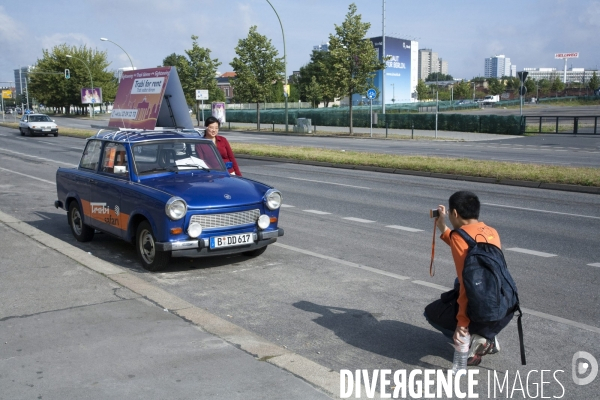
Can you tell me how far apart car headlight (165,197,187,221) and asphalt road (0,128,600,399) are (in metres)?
0.75

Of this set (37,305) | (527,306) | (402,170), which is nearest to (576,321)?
(527,306)

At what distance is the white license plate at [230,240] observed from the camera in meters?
7.05

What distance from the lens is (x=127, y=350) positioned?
15.4 feet

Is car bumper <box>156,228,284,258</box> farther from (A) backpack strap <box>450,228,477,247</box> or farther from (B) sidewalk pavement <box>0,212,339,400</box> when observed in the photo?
(A) backpack strap <box>450,228,477,247</box>

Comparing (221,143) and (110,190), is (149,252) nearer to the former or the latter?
(110,190)

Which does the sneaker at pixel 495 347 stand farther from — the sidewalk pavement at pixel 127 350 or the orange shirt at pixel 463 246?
the sidewalk pavement at pixel 127 350

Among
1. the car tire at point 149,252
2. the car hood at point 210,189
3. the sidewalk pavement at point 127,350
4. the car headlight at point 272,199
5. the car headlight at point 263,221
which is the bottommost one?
the sidewalk pavement at point 127,350

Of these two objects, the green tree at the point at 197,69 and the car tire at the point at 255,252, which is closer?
the car tire at the point at 255,252

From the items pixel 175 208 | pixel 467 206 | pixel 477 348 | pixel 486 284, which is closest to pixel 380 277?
pixel 175 208

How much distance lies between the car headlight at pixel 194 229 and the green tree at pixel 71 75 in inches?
3505

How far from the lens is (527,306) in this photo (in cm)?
601

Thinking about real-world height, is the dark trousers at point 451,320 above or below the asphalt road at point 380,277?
above

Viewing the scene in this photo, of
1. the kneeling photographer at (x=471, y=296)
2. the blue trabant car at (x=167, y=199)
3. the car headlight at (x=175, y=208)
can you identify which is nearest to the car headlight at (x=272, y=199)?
the blue trabant car at (x=167, y=199)

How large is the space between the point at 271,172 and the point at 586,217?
34.4ft
